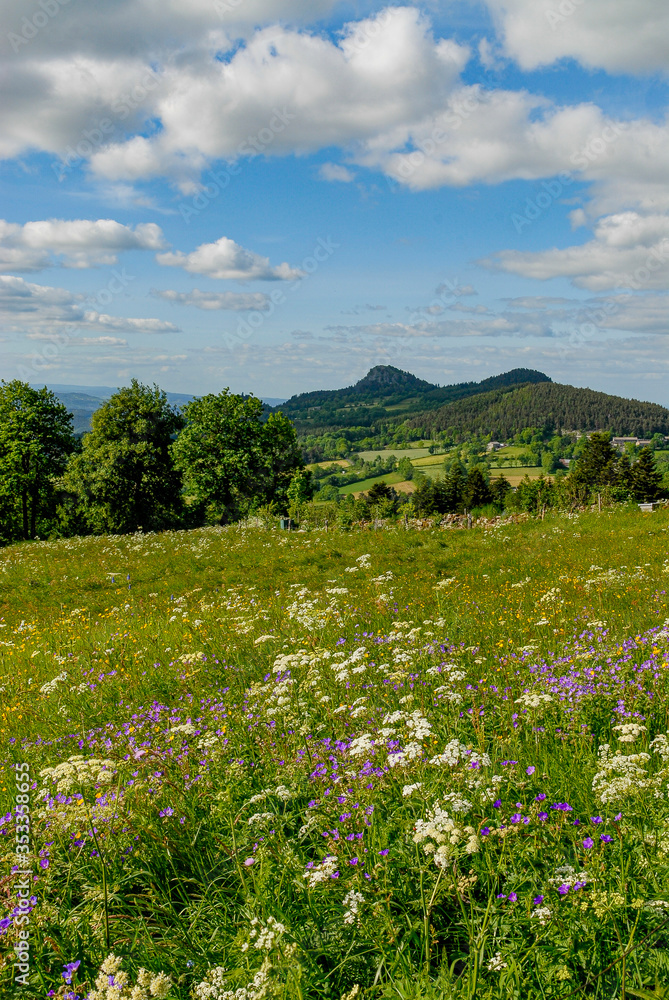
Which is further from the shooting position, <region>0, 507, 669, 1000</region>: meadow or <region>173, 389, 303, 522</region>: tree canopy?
<region>173, 389, 303, 522</region>: tree canopy

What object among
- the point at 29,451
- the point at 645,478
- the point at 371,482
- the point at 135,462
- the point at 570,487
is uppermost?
the point at 29,451

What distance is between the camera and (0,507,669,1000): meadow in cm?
259

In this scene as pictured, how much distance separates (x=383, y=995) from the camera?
247 centimetres

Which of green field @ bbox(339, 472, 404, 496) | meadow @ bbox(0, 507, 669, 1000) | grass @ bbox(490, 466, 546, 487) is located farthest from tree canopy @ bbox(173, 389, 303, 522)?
grass @ bbox(490, 466, 546, 487)

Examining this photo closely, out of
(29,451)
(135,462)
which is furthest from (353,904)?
(29,451)

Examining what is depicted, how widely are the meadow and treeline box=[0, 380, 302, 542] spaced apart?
3916 centimetres

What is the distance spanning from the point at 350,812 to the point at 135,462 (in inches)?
1818

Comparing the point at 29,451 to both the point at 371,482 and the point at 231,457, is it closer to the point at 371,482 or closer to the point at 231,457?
the point at 231,457

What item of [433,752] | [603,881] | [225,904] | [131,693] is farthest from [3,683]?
[603,881]

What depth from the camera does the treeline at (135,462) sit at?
45.0 m

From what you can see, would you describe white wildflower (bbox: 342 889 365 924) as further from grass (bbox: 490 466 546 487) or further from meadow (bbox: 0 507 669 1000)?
grass (bbox: 490 466 546 487)

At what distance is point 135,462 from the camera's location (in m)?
45.9

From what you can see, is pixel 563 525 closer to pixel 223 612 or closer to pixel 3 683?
pixel 223 612

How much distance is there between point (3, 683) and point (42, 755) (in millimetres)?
2996
